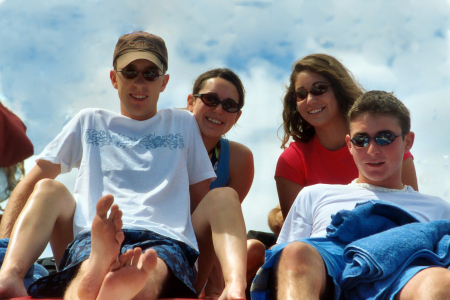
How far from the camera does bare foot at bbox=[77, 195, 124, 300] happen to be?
1.73 metres

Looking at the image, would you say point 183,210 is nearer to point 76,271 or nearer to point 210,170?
point 210,170

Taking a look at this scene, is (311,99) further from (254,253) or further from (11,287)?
(11,287)

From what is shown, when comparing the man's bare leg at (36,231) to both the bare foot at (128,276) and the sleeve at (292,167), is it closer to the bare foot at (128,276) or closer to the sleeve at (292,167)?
the bare foot at (128,276)

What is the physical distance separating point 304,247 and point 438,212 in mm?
987

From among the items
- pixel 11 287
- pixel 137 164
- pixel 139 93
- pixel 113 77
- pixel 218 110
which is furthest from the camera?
pixel 218 110

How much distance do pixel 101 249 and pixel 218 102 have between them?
66.2 inches

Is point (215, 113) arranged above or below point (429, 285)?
above

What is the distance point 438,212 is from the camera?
252 centimetres

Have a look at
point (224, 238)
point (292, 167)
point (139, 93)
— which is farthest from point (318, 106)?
point (224, 238)

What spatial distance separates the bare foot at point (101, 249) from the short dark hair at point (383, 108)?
1620mm

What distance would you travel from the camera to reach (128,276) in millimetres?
1714

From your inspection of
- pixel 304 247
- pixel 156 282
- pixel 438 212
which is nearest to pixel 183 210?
pixel 156 282

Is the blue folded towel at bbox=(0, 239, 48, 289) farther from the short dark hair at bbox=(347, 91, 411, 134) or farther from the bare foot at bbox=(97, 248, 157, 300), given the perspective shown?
the short dark hair at bbox=(347, 91, 411, 134)

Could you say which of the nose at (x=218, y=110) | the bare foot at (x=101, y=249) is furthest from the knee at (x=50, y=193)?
the nose at (x=218, y=110)
